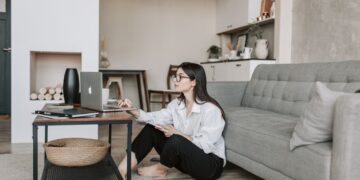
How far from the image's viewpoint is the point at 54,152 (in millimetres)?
2086

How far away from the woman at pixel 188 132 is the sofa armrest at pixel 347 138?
0.84 meters

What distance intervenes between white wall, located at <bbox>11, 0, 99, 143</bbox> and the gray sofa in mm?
1493

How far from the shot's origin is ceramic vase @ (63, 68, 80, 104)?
2785 millimetres

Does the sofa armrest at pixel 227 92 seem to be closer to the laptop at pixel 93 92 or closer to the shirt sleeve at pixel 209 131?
the shirt sleeve at pixel 209 131

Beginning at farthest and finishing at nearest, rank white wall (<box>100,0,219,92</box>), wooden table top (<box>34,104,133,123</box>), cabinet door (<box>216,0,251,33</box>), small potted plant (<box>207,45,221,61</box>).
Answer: small potted plant (<box>207,45,221,61</box>)
white wall (<box>100,0,219,92</box>)
cabinet door (<box>216,0,251,33</box>)
wooden table top (<box>34,104,133,123</box>)

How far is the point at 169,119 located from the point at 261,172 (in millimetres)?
748

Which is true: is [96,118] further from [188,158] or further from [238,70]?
[238,70]

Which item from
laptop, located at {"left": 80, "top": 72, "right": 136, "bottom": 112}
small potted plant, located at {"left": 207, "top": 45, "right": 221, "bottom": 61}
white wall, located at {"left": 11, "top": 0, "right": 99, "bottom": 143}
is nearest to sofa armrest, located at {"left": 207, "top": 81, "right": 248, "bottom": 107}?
laptop, located at {"left": 80, "top": 72, "right": 136, "bottom": 112}

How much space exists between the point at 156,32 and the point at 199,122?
4.50m

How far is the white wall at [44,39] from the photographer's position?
387cm

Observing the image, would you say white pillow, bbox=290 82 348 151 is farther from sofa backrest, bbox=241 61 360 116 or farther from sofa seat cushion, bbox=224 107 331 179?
sofa backrest, bbox=241 61 360 116

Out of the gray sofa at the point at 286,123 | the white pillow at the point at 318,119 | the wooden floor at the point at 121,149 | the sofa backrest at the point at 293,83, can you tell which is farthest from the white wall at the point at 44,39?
the white pillow at the point at 318,119

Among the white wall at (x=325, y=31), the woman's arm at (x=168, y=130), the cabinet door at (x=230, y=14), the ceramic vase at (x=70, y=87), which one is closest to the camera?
the woman's arm at (x=168, y=130)

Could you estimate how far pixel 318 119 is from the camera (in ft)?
5.74
